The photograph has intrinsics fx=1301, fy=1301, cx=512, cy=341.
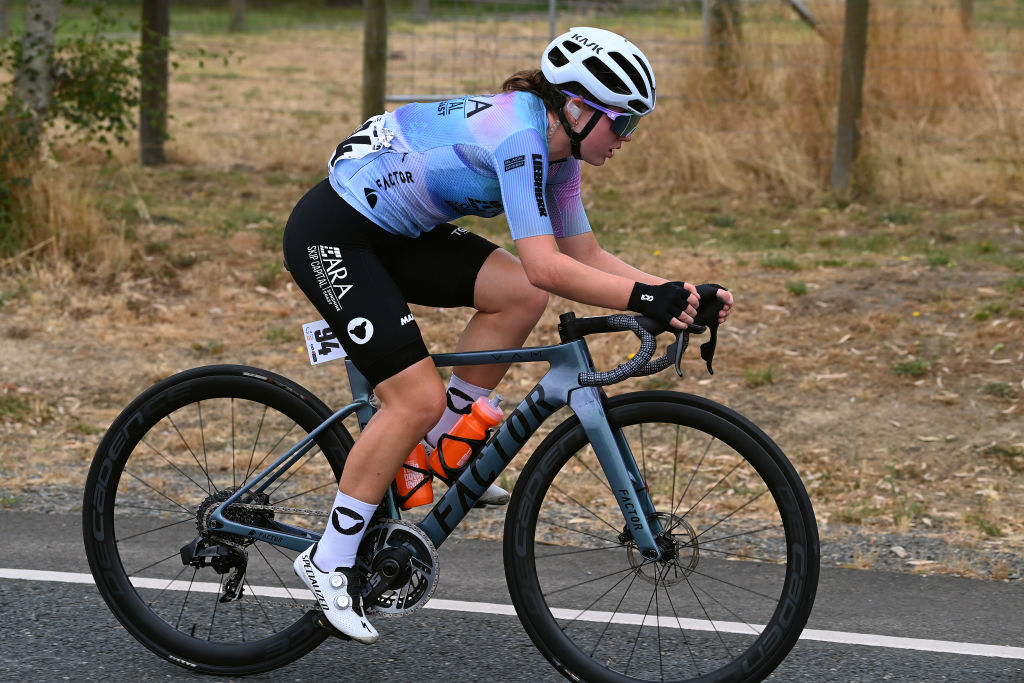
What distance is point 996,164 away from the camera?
419 inches

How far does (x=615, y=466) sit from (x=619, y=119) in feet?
3.22

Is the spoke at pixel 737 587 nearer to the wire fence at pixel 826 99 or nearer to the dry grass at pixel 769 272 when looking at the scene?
the dry grass at pixel 769 272

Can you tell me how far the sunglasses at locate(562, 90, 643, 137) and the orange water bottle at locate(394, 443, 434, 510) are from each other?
1.13 meters

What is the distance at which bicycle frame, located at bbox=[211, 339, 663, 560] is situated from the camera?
12.2 ft

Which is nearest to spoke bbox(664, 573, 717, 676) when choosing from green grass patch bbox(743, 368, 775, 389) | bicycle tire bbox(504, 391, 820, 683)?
bicycle tire bbox(504, 391, 820, 683)

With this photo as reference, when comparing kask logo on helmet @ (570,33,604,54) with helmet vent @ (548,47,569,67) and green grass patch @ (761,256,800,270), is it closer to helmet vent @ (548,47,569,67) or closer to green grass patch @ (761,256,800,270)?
helmet vent @ (548,47,569,67)

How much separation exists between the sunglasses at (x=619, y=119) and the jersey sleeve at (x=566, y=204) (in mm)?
255

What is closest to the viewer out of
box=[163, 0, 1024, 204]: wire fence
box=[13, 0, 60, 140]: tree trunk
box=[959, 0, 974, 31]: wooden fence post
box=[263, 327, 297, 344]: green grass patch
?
box=[263, 327, 297, 344]: green grass patch

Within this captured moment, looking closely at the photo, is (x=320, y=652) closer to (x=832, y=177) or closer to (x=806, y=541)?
(x=806, y=541)

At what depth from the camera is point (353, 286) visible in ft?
12.4

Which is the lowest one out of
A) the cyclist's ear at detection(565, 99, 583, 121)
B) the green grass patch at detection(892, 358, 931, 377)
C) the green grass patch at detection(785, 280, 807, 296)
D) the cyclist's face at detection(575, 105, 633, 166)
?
the green grass patch at detection(892, 358, 931, 377)

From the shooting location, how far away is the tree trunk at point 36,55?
30.1ft

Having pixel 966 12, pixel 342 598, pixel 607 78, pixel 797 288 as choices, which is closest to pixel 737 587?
pixel 342 598

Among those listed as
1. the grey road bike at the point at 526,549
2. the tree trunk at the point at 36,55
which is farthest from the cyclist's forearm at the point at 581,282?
the tree trunk at the point at 36,55
